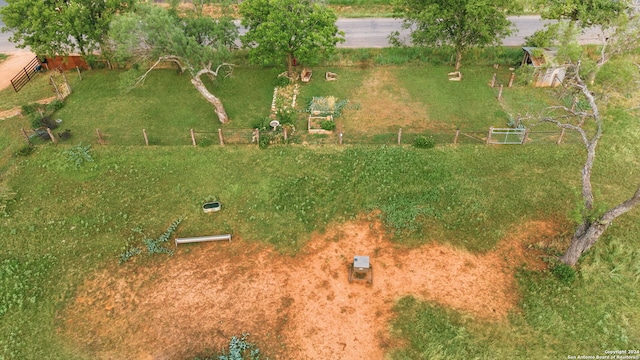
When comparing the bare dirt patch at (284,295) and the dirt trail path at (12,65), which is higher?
the dirt trail path at (12,65)

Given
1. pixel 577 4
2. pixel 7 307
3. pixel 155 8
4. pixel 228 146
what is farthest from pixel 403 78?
pixel 7 307

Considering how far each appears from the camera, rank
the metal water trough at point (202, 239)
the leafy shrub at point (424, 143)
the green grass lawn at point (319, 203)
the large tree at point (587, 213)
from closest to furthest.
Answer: the green grass lawn at point (319, 203) → the large tree at point (587, 213) → the metal water trough at point (202, 239) → the leafy shrub at point (424, 143)

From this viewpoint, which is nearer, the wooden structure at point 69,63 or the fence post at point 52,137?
the fence post at point 52,137

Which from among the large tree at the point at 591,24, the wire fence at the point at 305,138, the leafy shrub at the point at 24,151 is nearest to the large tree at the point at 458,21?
the large tree at the point at 591,24

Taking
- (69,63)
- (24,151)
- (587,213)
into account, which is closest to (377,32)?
(69,63)

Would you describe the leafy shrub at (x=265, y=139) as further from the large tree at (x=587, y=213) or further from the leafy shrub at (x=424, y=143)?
the large tree at (x=587, y=213)
